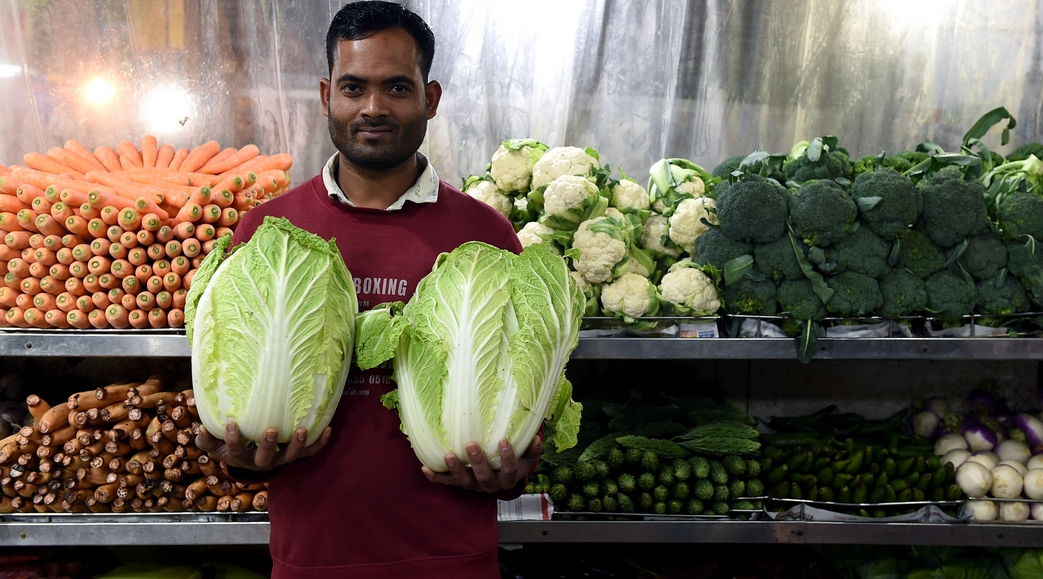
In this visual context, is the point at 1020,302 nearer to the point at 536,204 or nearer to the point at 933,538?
the point at 933,538

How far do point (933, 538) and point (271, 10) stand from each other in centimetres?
362

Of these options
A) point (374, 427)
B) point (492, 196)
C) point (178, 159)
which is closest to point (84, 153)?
point (178, 159)

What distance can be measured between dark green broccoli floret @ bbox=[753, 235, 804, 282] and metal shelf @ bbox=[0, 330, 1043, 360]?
0.24 meters

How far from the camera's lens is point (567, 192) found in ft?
8.77

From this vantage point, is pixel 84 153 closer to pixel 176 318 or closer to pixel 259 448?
pixel 176 318

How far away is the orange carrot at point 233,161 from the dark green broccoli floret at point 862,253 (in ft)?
7.93

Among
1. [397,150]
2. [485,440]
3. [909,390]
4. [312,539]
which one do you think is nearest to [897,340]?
[909,390]

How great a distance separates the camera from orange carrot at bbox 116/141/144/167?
3.07 metres

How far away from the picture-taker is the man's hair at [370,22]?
174 centimetres

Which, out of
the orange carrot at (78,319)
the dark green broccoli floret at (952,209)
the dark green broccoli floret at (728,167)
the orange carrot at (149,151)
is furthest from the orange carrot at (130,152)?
the dark green broccoli floret at (952,209)

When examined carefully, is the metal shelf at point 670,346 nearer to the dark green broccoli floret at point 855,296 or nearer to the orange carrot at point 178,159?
the dark green broccoli floret at point 855,296

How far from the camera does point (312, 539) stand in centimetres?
177

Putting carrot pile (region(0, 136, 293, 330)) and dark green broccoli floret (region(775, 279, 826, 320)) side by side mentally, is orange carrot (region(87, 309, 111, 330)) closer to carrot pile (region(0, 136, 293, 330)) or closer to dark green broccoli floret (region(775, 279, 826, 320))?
carrot pile (region(0, 136, 293, 330))

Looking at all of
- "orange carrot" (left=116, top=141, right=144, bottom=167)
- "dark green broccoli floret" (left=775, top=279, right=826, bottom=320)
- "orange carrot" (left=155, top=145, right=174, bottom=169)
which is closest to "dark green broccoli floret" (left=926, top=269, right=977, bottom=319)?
"dark green broccoli floret" (left=775, top=279, right=826, bottom=320)
